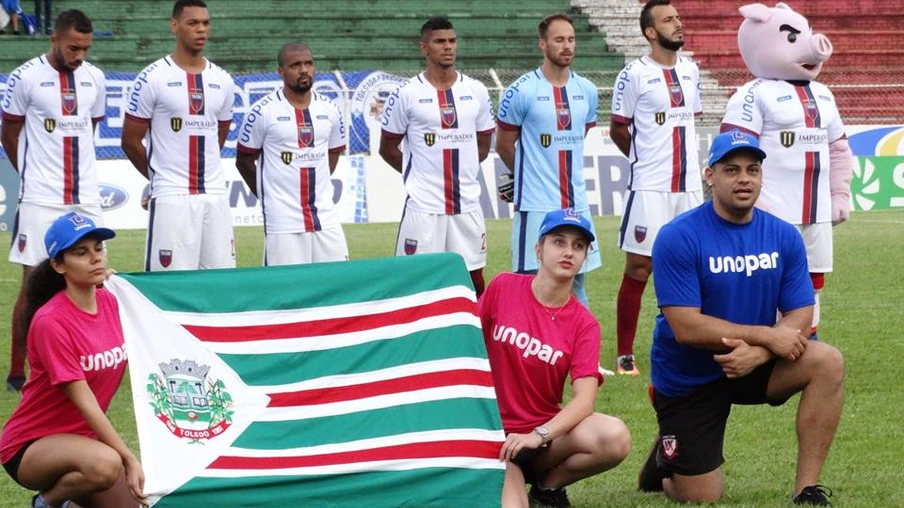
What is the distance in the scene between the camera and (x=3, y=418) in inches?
327

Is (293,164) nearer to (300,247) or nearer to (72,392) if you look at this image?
(300,247)

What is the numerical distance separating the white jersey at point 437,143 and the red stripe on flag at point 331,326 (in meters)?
3.35

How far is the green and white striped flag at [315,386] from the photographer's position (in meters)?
5.90

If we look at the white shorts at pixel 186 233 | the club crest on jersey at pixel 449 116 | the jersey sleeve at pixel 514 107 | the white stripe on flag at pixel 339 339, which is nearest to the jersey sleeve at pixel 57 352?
the white stripe on flag at pixel 339 339

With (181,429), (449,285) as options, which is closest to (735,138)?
(449,285)

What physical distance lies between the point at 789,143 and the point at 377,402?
3758 mm

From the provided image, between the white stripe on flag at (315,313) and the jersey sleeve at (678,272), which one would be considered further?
the jersey sleeve at (678,272)

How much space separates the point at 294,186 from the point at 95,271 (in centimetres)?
362

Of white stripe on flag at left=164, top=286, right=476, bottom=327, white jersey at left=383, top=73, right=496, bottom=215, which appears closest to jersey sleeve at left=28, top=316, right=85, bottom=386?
white stripe on flag at left=164, top=286, right=476, bottom=327

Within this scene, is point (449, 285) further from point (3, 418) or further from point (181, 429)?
point (3, 418)

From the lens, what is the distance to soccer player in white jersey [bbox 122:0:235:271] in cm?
926

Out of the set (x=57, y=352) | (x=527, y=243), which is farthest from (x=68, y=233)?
(x=527, y=243)

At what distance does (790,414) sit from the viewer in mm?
8219

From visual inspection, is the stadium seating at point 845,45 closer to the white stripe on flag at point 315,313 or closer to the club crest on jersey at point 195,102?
the club crest on jersey at point 195,102
